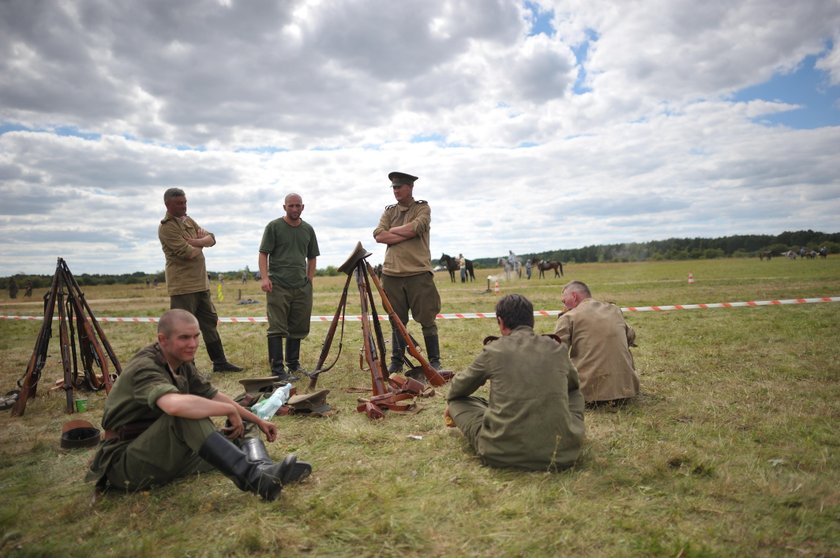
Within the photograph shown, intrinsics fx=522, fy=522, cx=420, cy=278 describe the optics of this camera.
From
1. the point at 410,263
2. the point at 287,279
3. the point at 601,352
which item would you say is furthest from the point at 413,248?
the point at 601,352

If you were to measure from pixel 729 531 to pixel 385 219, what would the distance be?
5.52 metres

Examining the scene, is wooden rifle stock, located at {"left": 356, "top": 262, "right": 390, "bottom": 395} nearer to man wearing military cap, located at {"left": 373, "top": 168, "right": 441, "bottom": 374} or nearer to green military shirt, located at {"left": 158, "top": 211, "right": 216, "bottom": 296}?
man wearing military cap, located at {"left": 373, "top": 168, "right": 441, "bottom": 374}

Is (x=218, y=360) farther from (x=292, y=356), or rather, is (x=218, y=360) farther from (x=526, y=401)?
(x=526, y=401)

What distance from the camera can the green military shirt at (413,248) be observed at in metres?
7.02

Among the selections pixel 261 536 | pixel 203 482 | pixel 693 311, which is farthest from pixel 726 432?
pixel 693 311

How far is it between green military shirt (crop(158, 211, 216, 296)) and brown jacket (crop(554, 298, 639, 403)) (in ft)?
17.2

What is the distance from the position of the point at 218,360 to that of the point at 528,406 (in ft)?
19.4

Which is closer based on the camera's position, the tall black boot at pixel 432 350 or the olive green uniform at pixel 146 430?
the olive green uniform at pixel 146 430

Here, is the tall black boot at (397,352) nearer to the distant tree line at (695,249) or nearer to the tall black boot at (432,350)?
the tall black boot at (432,350)

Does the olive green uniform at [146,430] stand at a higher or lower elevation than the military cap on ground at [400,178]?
lower

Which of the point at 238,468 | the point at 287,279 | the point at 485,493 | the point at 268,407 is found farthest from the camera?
the point at 287,279

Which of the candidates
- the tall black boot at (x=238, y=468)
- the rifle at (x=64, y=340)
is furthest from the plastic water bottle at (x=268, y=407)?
the rifle at (x=64, y=340)

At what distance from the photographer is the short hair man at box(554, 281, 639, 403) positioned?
5312mm

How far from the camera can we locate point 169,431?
350 centimetres
